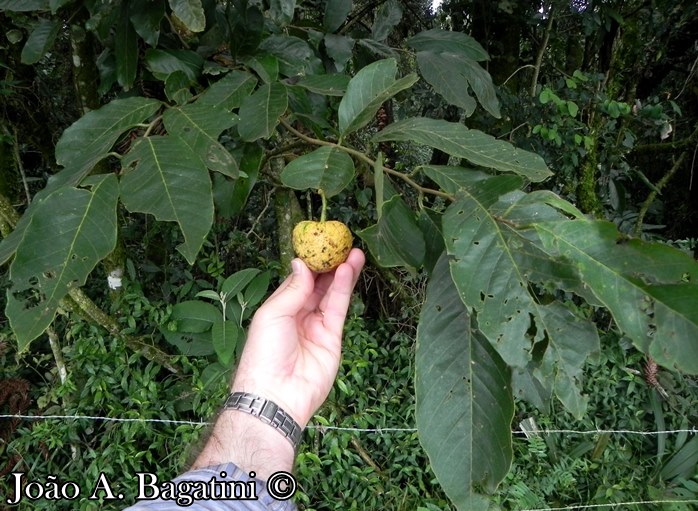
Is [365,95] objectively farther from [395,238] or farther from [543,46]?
[543,46]

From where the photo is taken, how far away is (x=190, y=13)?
1081 mm

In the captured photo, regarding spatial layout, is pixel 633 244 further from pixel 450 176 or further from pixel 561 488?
pixel 561 488

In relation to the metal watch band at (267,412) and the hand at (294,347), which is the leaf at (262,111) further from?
the metal watch band at (267,412)

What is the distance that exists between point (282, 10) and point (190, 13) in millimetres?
248

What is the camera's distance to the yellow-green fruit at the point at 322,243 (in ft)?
3.26

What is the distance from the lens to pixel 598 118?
8.55ft

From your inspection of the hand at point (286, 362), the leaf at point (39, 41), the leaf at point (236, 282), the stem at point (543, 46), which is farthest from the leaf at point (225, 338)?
the stem at point (543, 46)

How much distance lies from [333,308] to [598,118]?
209 centimetres

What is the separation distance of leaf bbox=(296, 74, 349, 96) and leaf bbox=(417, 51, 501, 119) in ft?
1.40

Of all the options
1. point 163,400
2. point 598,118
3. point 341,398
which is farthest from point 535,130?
point 163,400

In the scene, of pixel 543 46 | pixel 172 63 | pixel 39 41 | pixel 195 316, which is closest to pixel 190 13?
pixel 172 63

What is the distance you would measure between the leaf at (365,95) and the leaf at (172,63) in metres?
0.46

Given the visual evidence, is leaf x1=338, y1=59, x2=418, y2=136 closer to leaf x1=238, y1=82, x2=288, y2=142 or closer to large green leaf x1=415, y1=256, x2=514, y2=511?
leaf x1=238, y1=82, x2=288, y2=142

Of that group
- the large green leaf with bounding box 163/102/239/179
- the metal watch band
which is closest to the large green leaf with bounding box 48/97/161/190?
the large green leaf with bounding box 163/102/239/179
